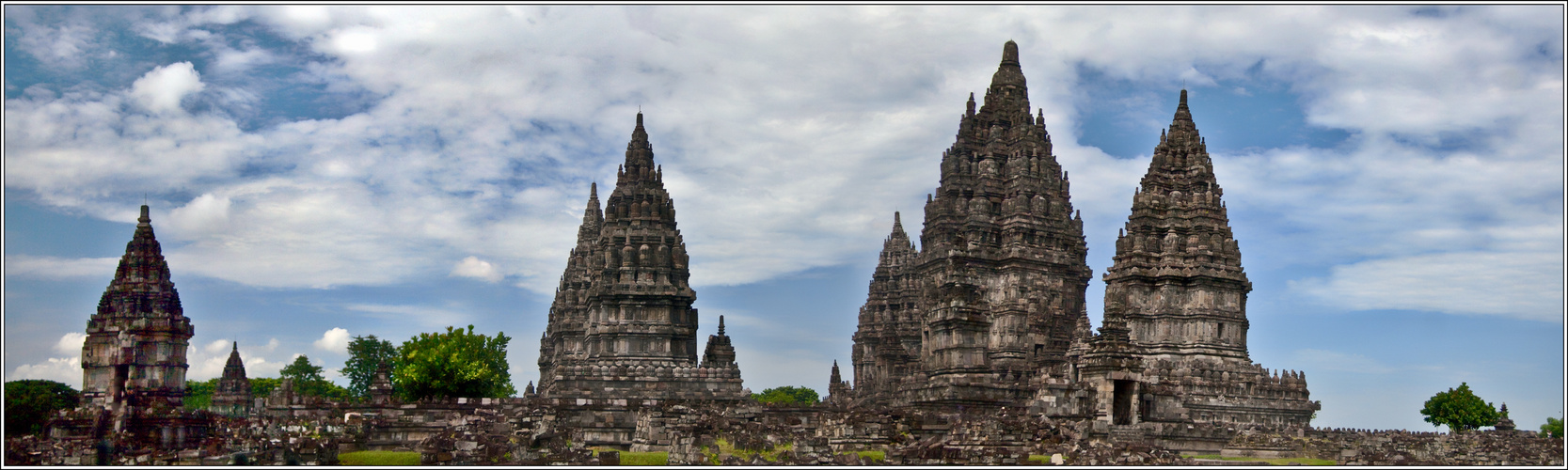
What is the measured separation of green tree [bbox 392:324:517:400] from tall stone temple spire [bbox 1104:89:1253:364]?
1199 inches

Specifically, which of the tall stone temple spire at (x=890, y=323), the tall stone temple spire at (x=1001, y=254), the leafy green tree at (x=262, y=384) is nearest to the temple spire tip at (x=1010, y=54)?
the tall stone temple spire at (x=1001, y=254)

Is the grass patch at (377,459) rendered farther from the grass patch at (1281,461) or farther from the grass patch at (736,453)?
the grass patch at (1281,461)

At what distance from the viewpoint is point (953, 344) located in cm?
5675

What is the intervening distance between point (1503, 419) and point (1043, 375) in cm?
2002

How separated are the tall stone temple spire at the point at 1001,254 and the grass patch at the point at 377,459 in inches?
966

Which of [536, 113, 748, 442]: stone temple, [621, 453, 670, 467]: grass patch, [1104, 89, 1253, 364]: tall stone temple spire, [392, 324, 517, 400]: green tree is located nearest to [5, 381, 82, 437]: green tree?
[392, 324, 517, 400]: green tree

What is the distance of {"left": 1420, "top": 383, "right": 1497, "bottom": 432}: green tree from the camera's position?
7050cm

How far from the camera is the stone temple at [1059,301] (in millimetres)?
53719

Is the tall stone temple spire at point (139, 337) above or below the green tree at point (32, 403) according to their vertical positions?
above

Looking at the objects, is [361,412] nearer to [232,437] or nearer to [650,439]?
[232,437]

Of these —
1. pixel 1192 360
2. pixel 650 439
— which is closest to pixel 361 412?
pixel 650 439

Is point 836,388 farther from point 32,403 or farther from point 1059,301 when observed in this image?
point 32,403

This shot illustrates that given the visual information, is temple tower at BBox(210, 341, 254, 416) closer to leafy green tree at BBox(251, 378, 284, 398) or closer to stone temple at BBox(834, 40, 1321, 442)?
leafy green tree at BBox(251, 378, 284, 398)

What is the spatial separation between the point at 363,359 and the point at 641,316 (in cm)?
4146
